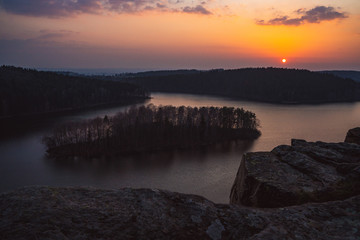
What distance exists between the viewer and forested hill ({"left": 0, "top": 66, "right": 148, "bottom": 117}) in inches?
2633

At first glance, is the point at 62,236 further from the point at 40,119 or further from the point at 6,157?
the point at 40,119

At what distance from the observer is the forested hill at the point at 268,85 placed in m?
111

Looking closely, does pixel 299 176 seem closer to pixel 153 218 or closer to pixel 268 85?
pixel 153 218

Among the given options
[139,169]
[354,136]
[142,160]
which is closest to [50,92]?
[142,160]

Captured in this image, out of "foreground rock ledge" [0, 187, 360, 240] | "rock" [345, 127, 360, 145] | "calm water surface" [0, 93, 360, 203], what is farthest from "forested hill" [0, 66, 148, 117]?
"rock" [345, 127, 360, 145]

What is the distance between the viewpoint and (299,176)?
18.5ft

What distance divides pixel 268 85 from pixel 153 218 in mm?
125418

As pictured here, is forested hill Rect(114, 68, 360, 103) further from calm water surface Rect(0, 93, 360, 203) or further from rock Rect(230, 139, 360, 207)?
rock Rect(230, 139, 360, 207)

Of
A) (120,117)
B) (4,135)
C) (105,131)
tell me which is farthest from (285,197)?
(4,135)

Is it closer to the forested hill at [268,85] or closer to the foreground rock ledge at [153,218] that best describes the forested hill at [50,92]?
the forested hill at [268,85]

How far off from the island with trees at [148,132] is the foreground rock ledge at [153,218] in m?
30.9

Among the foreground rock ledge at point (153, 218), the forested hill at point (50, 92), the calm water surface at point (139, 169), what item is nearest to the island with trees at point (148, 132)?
the calm water surface at point (139, 169)

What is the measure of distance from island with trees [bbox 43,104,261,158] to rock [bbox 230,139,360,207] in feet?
98.0

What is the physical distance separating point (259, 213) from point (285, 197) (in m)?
1.18
